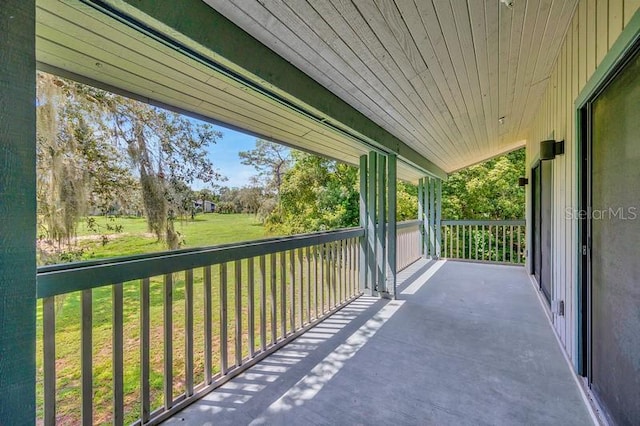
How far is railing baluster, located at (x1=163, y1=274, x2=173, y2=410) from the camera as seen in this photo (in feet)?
6.09

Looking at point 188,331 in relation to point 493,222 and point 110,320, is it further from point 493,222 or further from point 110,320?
point 493,222

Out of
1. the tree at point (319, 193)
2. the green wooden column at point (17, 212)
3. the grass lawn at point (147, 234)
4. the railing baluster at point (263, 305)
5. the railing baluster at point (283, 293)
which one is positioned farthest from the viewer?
the tree at point (319, 193)

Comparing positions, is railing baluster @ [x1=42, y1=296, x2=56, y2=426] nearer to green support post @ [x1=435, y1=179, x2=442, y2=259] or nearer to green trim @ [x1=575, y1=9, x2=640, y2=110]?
green trim @ [x1=575, y1=9, x2=640, y2=110]

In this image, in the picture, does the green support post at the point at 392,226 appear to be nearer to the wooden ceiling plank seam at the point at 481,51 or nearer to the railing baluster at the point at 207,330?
the wooden ceiling plank seam at the point at 481,51

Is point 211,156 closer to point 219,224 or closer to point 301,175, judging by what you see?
point 219,224

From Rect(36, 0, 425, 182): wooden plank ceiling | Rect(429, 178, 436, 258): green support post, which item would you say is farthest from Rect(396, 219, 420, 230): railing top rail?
Rect(36, 0, 425, 182): wooden plank ceiling

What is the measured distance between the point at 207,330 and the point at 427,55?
96.8 inches

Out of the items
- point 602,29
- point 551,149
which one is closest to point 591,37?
point 602,29

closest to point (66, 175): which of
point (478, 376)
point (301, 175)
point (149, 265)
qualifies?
point (149, 265)

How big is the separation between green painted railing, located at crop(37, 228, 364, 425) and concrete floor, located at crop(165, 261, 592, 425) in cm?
21

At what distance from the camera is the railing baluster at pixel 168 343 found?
6.09ft

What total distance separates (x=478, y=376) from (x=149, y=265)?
2.37m

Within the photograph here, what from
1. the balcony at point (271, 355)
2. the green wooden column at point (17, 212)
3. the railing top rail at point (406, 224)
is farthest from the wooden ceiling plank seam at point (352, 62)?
the railing top rail at point (406, 224)

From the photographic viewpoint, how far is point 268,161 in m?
3.32
